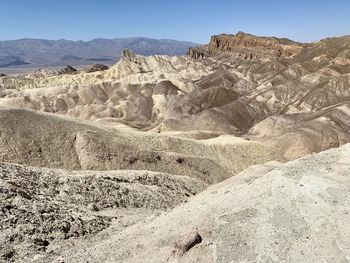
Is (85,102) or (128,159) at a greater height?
(128,159)

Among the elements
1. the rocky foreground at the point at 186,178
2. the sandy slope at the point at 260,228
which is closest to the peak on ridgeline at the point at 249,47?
the rocky foreground at the point at 186,178

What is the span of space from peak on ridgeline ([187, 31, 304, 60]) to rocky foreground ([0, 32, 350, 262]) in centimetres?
3399

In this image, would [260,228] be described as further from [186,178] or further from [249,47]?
[249,47]

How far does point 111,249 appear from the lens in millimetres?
17328

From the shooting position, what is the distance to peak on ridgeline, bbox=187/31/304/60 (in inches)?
5527

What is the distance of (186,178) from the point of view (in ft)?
114

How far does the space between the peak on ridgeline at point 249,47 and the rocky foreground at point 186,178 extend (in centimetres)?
3399

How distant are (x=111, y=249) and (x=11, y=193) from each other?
739cm

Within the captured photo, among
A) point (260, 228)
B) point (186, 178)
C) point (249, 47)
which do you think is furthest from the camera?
point (249, 47)

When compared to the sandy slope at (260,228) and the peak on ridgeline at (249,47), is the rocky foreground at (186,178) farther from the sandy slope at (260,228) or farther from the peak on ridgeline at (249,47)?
the peak on ridgeline at (249,47)

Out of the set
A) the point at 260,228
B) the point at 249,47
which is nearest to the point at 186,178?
the point at 260,228

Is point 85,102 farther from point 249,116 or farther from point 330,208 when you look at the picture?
point 330,208

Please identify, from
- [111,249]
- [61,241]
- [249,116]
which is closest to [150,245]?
[111,249]

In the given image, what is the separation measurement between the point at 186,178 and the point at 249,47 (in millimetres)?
127815
